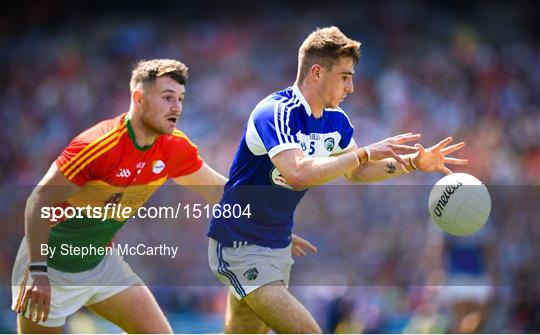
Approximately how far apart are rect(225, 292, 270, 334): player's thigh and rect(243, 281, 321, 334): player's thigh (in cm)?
32

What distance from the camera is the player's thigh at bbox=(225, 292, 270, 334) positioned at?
19.6ft

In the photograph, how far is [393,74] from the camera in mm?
15086

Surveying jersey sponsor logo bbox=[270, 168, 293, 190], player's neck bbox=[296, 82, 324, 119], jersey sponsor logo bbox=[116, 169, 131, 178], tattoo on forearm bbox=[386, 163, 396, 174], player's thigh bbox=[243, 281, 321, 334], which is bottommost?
player's thigh bbox=[243, 281, 321, 334]

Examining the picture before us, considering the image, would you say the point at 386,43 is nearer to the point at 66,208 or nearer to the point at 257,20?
the point at 257,20

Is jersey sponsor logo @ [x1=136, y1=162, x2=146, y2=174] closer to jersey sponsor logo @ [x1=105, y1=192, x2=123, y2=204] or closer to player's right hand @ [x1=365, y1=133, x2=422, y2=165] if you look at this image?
jersey sponsor logo @ [x1=105, y1=192, x2=123, y2=204]

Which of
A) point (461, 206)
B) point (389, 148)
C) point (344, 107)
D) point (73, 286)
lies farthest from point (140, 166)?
point (344, 107)

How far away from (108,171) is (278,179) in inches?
47.7

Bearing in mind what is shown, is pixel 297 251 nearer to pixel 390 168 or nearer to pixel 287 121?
pixel 390 168

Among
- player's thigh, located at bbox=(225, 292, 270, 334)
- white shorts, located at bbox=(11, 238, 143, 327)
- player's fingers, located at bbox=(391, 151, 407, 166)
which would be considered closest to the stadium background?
white shorts, located at bbox=(11, 238, 143, 327)

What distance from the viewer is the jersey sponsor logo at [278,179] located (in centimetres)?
580

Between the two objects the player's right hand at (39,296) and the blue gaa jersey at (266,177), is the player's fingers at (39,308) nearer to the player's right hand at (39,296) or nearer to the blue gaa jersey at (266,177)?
the player's right hand at (39,296)

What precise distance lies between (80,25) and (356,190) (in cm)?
636

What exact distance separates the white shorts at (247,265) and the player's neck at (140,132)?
86cm

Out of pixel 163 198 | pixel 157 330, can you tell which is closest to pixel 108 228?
pixel 157 330
